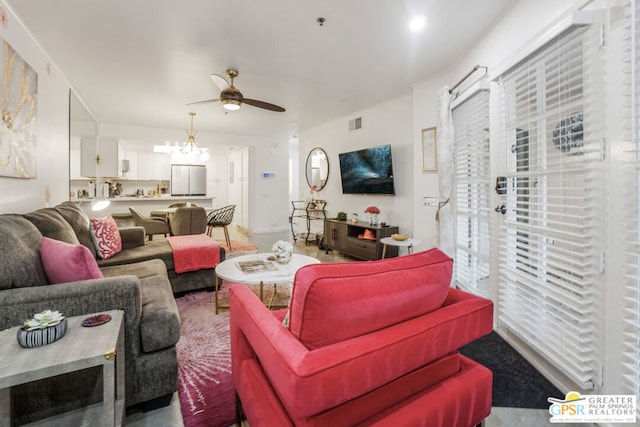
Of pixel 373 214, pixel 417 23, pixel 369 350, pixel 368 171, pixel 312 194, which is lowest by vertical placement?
pixel 369 350

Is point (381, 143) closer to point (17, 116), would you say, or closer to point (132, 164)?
point (17, 116)

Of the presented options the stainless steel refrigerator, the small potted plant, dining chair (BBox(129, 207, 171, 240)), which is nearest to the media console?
dining chair (BBox(129, 207, 171, 240))

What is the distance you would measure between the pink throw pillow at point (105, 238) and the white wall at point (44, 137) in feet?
1.71

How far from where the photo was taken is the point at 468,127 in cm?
294

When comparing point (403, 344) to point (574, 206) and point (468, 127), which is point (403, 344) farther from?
point (468, 127)

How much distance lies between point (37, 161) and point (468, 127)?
412cm

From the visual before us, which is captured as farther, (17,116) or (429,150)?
(429,150)

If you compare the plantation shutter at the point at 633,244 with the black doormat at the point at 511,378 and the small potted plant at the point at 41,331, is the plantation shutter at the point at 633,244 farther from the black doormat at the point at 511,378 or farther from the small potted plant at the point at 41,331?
the small potted plant at the point at 41,331

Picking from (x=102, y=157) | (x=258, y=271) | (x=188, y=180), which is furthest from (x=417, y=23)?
(x=188, y=180)

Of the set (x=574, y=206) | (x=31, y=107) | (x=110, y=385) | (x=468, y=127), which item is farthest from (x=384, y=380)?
(x=31, y=107)

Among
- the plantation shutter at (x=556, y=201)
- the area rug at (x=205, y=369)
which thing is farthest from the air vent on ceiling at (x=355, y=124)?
the area rug at (x=205, y=369)

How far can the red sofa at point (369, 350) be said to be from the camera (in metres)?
0.80

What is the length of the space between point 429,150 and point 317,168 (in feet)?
10.4

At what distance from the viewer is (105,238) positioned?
2.98 meters
